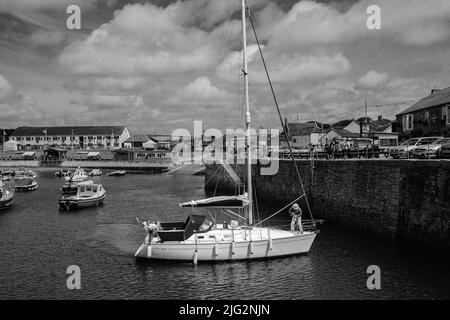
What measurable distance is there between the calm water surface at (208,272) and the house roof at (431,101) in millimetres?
25561

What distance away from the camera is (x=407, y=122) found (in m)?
58.0

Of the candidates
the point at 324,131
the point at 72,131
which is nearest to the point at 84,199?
the point at 324,131

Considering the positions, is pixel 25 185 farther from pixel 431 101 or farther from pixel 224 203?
pixel 431 101

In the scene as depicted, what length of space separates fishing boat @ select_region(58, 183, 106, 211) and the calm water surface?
12693 mm

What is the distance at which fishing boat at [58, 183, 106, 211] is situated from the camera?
157ft

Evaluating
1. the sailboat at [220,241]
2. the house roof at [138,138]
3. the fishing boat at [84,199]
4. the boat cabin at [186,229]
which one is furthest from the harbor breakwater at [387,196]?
the house roof at [138,138]

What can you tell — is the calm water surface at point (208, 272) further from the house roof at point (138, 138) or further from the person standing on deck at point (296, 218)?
the house roof at point (138, 138)

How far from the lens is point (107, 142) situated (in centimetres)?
18300

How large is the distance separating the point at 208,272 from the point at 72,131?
570 feet

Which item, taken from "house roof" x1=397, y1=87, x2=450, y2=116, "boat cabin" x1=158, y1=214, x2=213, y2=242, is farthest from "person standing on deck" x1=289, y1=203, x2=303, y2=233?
"house roof" x1=397, y1=87, x2=450, y2=116

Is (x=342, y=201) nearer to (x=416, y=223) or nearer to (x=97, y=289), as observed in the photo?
(x=416, y=223)

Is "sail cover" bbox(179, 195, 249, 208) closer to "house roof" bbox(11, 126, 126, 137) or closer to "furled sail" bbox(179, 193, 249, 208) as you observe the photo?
"furled sail" bbox(179, 193, 249, 208)
